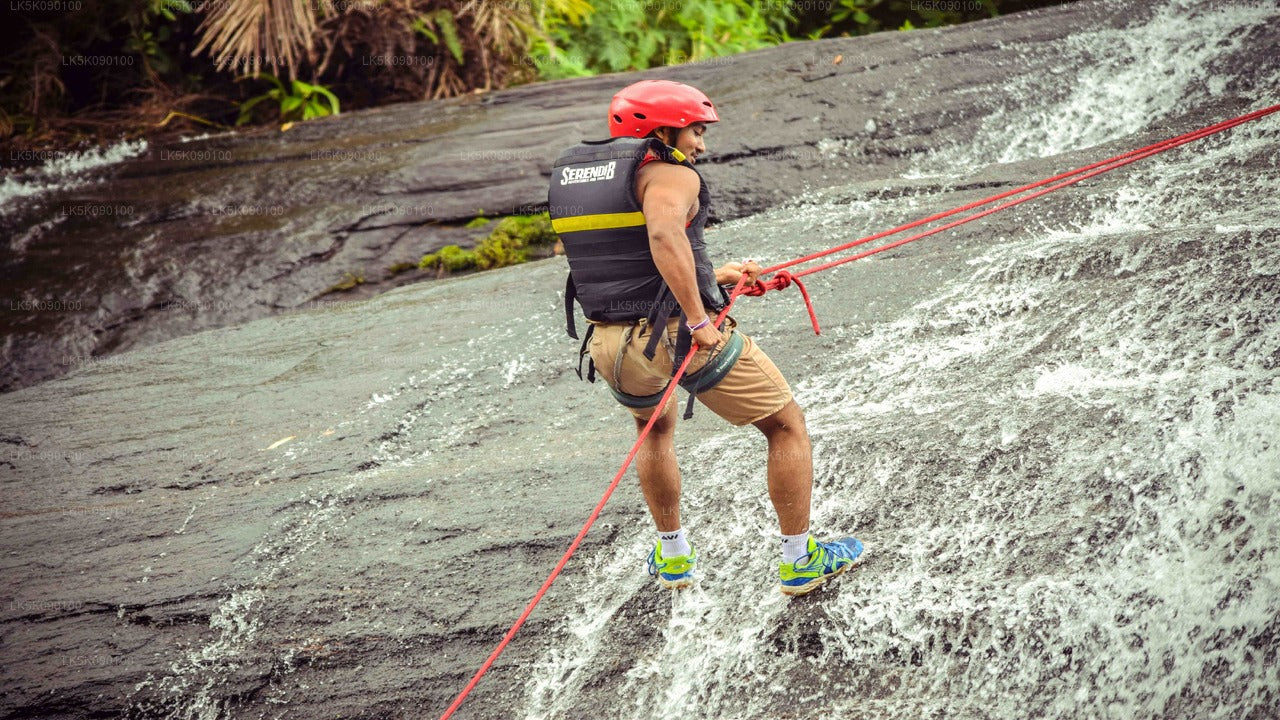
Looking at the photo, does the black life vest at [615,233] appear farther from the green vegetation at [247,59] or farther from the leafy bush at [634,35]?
the leafy bush at [634,35]

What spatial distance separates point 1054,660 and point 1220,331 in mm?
2279

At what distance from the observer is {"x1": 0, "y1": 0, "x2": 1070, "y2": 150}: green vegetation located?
34.0 ft

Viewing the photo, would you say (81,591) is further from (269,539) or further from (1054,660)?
(1054,660)

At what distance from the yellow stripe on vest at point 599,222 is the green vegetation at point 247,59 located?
26.0 ft

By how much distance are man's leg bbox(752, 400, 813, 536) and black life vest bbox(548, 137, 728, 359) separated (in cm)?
51

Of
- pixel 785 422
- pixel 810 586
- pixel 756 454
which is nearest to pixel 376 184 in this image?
pixel 756 454

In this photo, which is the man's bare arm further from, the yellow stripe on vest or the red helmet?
the red helmet

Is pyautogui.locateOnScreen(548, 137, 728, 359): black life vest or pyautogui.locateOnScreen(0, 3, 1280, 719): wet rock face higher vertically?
pyautogui.locateOnScreen(548, 137, 728, 359): black life vest

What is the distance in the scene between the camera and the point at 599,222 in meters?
3.49

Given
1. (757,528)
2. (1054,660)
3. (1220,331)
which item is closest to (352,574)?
(757,528)

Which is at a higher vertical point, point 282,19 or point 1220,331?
point 282,19

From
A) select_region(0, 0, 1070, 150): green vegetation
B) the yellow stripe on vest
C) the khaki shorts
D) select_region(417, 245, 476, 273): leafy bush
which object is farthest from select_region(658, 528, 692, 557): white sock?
select_region(0, 0, 1070, 150): green vegetation

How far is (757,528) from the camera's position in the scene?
4477mm

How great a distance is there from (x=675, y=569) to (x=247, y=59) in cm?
864
